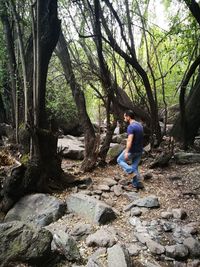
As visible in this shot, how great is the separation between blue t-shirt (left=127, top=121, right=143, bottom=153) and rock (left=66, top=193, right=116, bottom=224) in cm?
155

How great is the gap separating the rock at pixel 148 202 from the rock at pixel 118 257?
1560mm

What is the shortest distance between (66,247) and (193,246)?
1.75 m

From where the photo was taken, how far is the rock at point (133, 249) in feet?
13.3

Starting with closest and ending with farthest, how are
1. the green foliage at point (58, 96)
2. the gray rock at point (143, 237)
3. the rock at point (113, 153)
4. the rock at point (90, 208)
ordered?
1. the gray rock at point (143, 237)
2. the rock at point (90, 208)
3. the rock at point (113, 153)
4. the green foliage at point (58, 96)

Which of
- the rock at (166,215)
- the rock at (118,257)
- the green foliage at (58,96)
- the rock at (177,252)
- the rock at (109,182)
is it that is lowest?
the rock at (177,252)

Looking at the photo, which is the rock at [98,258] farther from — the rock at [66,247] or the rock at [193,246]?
the rock at [193,246]

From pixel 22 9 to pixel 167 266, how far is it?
5910mm

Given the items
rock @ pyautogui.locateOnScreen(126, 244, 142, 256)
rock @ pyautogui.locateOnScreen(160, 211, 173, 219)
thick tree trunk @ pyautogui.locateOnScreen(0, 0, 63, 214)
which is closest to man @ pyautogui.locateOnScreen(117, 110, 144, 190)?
rock @ pyautogui.locateOnScreen(160, 211, 173, 219)

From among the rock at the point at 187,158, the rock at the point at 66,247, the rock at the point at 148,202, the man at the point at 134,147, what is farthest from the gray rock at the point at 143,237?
the rock at the point at 187,158

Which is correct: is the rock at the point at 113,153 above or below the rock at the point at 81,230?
above

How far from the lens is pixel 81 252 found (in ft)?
13.1

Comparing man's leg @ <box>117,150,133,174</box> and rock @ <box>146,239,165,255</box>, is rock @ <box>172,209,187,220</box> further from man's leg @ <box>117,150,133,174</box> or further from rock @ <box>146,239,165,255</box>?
man's leg @ <box>117,150,133,174</box>

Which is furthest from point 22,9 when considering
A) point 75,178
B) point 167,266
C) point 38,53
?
point 167,266

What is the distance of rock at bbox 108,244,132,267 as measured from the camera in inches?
141
